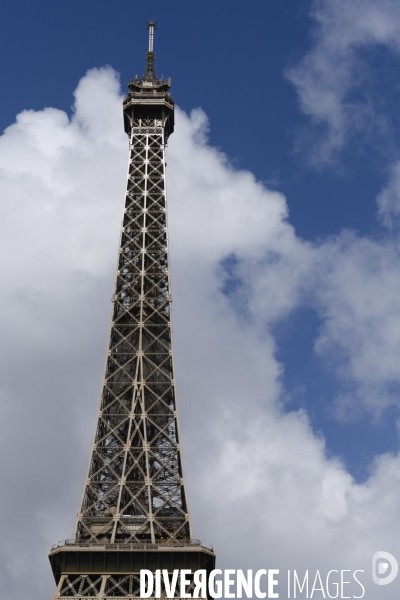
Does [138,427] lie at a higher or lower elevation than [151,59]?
lower

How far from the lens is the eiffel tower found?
9431 centimetres

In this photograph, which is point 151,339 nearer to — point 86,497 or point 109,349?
point 109,349

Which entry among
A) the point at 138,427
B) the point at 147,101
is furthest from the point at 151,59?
the point at 138,427

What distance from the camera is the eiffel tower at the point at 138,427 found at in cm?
9431

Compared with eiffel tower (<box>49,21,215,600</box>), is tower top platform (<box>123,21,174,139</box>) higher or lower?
higher

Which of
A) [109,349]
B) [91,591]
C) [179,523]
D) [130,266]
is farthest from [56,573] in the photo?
[130,266]

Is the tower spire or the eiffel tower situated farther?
the tower spire

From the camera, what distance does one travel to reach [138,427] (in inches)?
4193

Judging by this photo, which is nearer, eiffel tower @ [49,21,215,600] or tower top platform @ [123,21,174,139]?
eiffel tower @ [49,21,215,600]

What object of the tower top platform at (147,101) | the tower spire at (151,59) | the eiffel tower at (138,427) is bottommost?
the eiffel tower at (138,427)

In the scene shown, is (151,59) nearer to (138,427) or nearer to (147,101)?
(147,101)

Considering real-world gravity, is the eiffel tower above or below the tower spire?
below

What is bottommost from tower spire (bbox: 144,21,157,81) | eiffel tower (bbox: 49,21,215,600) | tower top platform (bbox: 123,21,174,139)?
eiffel tower (bbox: 49,21,215,600)

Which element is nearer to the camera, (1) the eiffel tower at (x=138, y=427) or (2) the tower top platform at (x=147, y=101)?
(1) the eiffel tower at (x=138, y=427)
